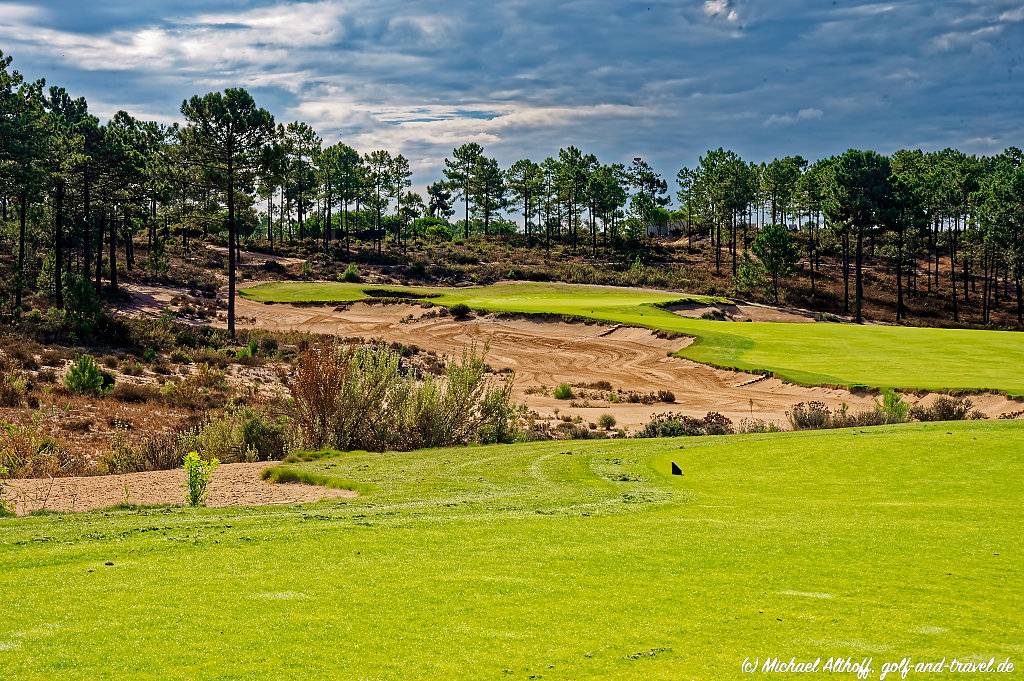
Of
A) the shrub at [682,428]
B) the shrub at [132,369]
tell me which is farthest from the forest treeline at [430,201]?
the shrub at [682,428]

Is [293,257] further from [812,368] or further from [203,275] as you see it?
[812,368]

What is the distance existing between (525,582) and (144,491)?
10373 mm

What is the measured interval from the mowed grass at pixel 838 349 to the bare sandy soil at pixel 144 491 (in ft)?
91.7

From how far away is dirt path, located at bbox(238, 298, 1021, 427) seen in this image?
119ft

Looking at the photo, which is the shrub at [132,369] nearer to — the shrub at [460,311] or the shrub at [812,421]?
the shrub at [812,421]

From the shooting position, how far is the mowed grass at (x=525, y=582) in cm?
581

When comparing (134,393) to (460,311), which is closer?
(134,393)

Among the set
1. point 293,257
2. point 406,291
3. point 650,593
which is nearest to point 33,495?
point 650,593

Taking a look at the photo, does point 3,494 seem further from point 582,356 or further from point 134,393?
point 582,356

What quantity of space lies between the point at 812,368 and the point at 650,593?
37.1 meters

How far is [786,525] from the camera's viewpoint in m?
10.6

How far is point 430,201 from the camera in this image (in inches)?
7328

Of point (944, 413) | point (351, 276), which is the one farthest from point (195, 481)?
point (351, 276)

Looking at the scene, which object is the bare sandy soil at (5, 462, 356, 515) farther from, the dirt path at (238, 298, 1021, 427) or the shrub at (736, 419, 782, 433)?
the shrub at (736, 419, 782, 433)
